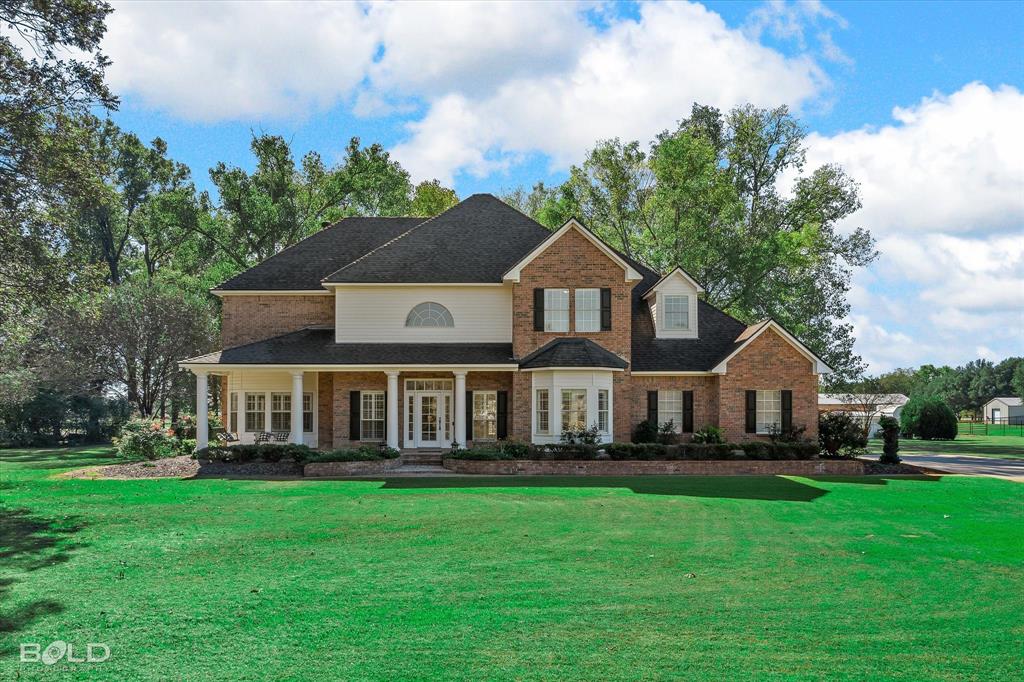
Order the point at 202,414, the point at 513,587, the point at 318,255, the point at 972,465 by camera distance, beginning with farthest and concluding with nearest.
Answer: the point at 318,255 → the point at 972,465 → the point at 202,414 → the point at 513,587

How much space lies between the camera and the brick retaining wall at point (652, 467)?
2370 centimetres

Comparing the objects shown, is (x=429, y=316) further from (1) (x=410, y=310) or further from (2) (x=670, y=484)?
(2) (x=670, y=484)

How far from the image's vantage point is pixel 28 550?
39.3 feet

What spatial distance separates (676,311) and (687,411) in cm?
405

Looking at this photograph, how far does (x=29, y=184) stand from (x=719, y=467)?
2044cm

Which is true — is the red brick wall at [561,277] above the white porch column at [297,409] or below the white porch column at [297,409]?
above

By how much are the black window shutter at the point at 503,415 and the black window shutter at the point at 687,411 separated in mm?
6553

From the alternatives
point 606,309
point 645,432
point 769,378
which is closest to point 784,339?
point 769,378

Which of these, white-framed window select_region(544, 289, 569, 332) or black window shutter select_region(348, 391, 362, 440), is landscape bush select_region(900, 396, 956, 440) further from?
black window shutter select_region(348, 391, 362, 440)

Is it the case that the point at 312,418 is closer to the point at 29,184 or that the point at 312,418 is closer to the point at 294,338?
the point at 294,338

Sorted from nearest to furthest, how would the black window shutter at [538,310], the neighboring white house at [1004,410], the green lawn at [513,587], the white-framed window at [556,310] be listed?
the green lawn at [513,587], the black window shutter at [538,310], the white-framed window at [556,310], the neighboring white house at [1004,410]

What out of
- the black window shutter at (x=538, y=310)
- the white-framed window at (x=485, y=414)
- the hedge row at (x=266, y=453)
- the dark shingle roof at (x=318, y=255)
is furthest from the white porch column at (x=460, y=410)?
the dark shingle roof at (x=318, y=255)

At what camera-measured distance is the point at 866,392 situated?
51.5m

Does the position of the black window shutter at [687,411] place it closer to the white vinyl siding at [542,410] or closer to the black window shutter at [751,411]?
the black window shutter at [751,411]
